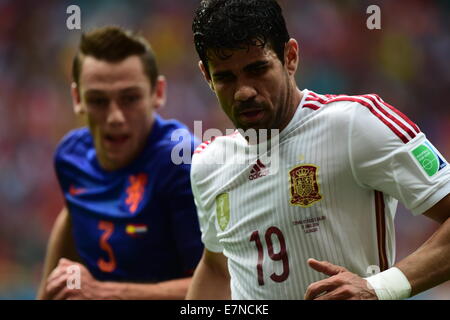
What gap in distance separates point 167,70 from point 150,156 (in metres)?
4.42

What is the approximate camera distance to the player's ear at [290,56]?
96.0 inches

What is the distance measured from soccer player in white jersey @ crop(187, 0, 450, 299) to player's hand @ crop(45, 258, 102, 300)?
1039 millimetres

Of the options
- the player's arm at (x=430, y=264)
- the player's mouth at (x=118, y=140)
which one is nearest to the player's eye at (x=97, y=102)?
the player's mouth at (x=118, y=140)

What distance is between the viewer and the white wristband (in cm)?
201

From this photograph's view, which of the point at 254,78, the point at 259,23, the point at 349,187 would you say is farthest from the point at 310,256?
the point at 259,23

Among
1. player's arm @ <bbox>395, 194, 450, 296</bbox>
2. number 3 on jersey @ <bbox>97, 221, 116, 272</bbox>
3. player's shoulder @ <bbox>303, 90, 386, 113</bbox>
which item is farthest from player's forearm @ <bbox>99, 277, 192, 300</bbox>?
player's arm @ <bbox>395, 194, 450, 296</bbox>

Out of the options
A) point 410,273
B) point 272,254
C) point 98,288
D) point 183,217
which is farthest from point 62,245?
point 410,273

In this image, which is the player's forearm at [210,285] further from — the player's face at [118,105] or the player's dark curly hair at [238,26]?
the player's face at [118,105]

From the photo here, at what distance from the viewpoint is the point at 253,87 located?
2312 millimetres

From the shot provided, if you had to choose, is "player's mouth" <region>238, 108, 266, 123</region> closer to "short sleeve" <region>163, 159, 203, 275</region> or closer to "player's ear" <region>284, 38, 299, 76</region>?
"player's ear" <region>284, 38, 299, 76</region>

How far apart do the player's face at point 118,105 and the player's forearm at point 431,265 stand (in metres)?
1.98

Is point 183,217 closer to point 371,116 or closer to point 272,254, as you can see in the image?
point 272,254

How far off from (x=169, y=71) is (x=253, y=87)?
573cm

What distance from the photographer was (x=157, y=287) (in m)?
3.46
